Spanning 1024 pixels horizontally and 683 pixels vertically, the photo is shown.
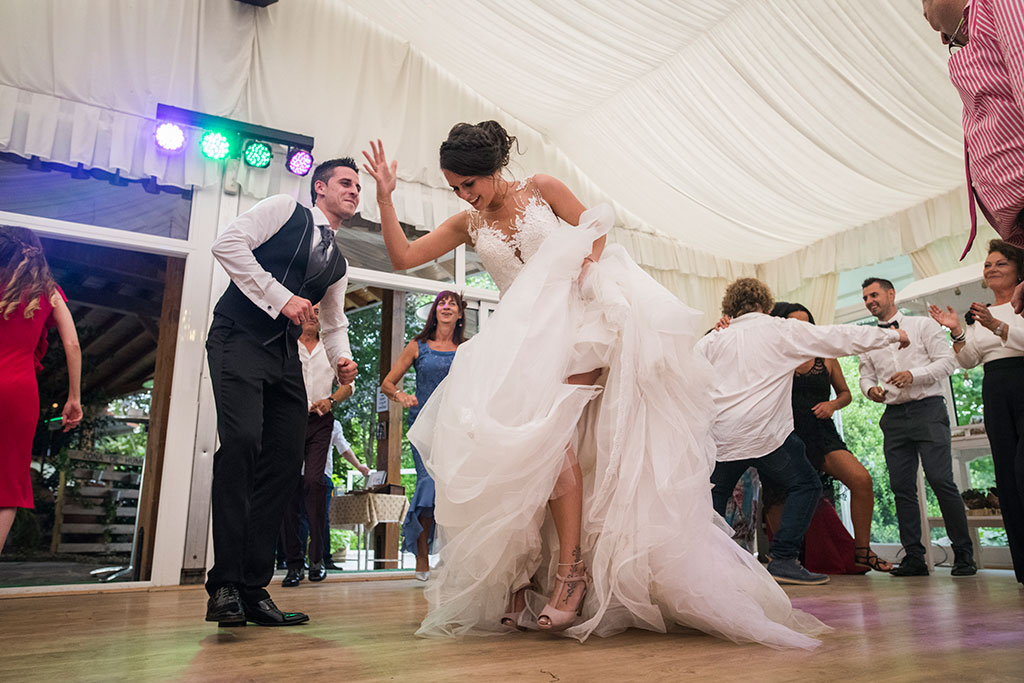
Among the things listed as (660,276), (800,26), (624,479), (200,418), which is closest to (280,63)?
(200,418)

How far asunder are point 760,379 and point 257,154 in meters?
3.54

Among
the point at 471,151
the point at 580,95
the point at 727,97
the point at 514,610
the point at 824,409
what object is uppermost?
the point at 580,95

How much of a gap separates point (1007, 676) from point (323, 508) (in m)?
3.74

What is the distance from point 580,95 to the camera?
584 centimetres

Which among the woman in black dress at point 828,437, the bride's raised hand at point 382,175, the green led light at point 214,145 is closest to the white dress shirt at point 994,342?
the woman in black dress at point 828,437


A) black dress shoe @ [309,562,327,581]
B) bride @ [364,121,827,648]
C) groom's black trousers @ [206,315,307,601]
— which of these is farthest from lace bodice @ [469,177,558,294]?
black dress shoe @ [309,562,327,581]

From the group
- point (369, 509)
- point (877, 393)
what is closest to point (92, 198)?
point (369, 509)

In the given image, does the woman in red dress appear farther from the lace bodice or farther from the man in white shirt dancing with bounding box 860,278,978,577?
the man in white shirt dancing with bounding box 860,278,978,577

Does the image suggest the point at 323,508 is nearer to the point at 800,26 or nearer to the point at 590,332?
the point at 590,332

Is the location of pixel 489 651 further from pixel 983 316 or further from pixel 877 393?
pixel 877 393

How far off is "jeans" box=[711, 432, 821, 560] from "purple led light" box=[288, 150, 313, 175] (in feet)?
11.1

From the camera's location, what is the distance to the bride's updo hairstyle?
82.8 inches

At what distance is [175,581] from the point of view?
4.32m

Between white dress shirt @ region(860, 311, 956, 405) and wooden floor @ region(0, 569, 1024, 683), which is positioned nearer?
wooden floor @ region(0, 569, 1024, 683)
